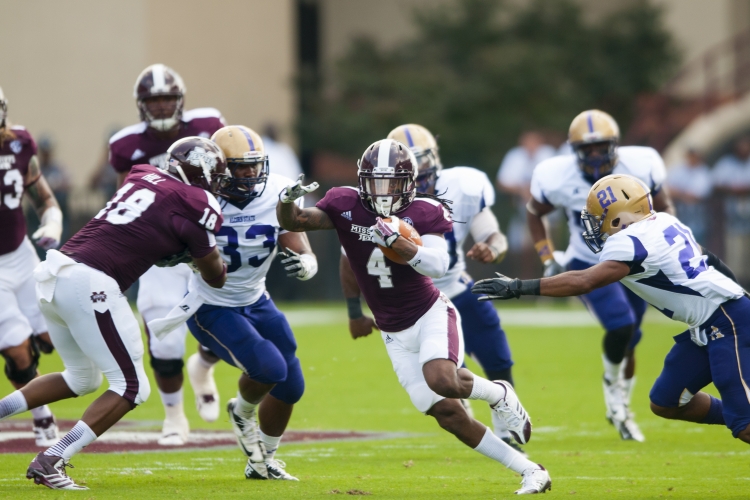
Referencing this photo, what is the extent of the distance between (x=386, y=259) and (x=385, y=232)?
0.37m

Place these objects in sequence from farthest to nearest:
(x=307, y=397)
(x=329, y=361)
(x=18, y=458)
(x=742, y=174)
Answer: (x=742, y=174) → (x=329, y=361) → (x=307, y=397) → (x=18, y=458)

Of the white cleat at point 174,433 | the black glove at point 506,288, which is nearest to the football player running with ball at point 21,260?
the white cleat at point 174,433

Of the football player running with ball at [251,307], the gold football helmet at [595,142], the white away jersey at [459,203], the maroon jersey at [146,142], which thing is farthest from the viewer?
the gold football helmet at [595,142]

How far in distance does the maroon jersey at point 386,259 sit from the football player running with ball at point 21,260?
2099mm

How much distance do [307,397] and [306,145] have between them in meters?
12.1

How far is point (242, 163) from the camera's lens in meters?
5.56

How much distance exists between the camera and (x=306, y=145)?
66.6 feet

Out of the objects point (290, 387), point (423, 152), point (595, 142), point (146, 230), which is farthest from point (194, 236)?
point (595, 142)

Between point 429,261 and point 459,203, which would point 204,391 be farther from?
point 429,261

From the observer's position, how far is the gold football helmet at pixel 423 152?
21.0ft

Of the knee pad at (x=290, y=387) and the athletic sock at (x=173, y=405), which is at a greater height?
the knee pad at (x=290, y=387)

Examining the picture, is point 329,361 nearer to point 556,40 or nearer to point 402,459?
point 402,459

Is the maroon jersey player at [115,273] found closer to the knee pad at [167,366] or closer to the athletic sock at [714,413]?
the knee pad at [167,366]

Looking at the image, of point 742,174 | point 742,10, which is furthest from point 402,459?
point 742,10
